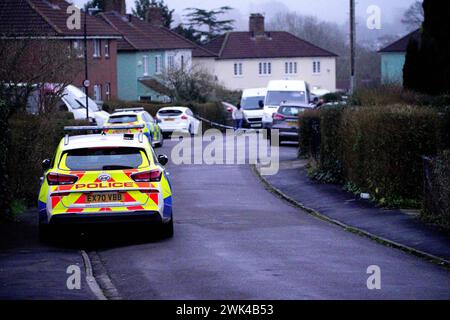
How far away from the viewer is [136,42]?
76500mm

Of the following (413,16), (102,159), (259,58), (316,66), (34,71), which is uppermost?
(413,16)

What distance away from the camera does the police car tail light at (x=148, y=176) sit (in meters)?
14.3

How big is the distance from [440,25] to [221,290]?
1671 centimetres

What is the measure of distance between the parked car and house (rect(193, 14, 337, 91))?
59.1 meters

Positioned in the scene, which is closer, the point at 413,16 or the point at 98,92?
the point at 98,92

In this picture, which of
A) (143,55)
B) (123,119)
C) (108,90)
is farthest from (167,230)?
(143,55)

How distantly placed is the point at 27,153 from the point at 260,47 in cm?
8518

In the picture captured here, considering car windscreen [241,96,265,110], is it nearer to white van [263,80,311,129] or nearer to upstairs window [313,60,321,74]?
white van [263,80,311,129]

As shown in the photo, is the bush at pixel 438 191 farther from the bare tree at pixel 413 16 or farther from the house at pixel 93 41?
the bare tree at pixel 413 16

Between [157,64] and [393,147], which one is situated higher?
[157,64]

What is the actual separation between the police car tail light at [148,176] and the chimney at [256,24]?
90.0m

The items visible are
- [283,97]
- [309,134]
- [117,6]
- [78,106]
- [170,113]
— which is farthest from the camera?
[117,6]

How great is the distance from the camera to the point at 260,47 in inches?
4092

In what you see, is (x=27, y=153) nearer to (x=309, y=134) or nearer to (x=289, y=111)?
(x=309, y=134)
